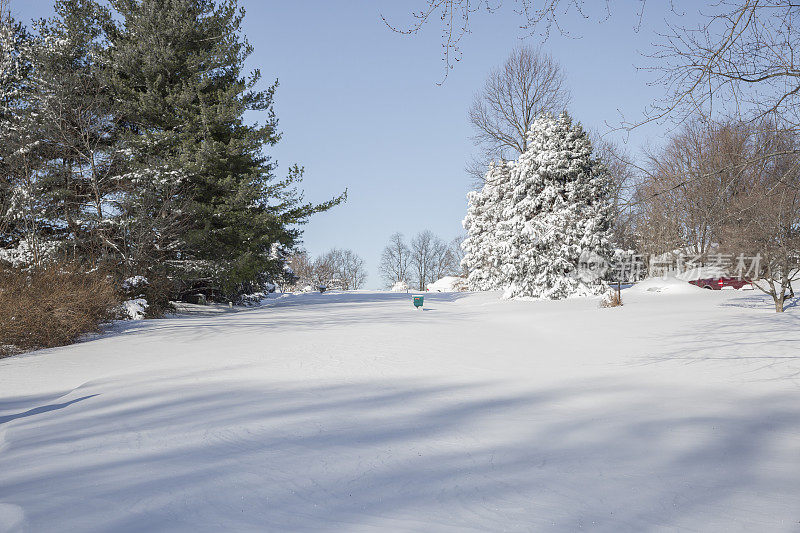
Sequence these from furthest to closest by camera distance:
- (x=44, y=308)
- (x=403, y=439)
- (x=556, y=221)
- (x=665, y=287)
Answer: (x=556, y=221) → (x=665, y=287) → (x=44, y=308) → (x=403, y=439)

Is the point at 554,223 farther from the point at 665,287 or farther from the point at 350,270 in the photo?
the point at 350,270

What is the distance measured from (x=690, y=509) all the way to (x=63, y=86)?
62.2 ft

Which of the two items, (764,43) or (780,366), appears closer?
(764,43)

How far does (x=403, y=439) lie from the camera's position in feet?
12.3

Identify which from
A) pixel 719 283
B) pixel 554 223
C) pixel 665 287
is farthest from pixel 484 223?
pixel 665 287

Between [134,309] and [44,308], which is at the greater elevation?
[44,308]

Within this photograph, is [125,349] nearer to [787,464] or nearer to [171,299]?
[787,464]

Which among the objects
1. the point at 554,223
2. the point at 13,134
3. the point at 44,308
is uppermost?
the point at 13,134

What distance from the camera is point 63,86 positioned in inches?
598

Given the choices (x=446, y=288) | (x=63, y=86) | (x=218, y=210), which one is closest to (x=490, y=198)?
(x=446, y=288)

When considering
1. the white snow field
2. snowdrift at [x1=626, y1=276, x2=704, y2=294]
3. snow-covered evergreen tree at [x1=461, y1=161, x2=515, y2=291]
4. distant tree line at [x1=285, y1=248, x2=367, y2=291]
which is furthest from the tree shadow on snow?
distant tree line at [x1=285, y1=248, x2=367, y2=291]

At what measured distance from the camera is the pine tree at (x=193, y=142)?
608 inches

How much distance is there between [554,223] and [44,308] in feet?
59.3

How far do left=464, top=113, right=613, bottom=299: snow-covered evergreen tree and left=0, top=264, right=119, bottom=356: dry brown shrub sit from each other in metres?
16.4
